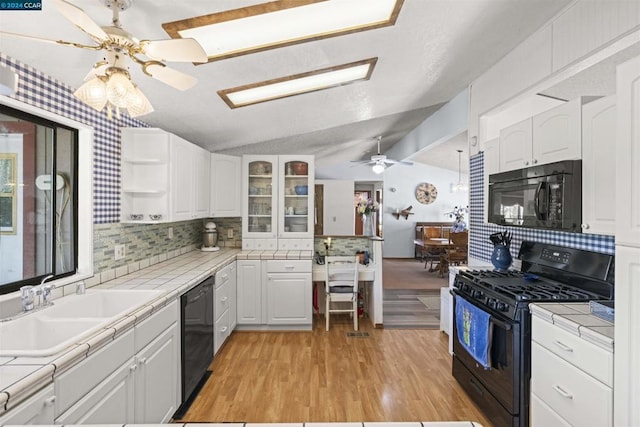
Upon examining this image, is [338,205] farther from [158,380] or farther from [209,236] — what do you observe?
[158,380]

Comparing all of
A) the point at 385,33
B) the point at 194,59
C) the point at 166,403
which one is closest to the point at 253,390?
the point at 166,403

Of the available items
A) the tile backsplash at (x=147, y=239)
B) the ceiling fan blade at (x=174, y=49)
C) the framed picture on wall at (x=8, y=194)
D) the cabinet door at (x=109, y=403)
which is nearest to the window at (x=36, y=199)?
the framed picture on wall at (x=8, y=194)

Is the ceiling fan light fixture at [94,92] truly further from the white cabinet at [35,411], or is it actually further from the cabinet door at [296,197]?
the cabinet door at [296,197]

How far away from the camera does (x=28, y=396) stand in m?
1.06

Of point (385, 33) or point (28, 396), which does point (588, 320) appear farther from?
point (28, 396)

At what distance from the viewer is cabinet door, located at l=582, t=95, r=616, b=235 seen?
1.67 metres

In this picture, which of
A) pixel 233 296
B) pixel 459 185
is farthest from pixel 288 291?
pixel 459 185

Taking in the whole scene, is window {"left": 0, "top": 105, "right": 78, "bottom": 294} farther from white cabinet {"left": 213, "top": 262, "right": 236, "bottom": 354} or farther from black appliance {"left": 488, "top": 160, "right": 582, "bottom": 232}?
black appliance {"left": 488, "top": 160, "right": 582, "bottom": 232}

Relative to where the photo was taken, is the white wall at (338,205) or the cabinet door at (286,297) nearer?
the cabinet door at (286,297)

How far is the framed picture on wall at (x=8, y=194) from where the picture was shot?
6.10 feet

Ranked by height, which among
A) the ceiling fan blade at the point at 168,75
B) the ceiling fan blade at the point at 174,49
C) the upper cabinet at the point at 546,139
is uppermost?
the ceiling fan blade at the point at 174,49

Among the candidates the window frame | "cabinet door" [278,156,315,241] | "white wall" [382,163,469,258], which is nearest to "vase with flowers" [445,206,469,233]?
"white wall" [382,163,469,258]

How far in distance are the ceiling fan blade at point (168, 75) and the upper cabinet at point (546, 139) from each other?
2.08 m

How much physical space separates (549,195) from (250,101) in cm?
242
